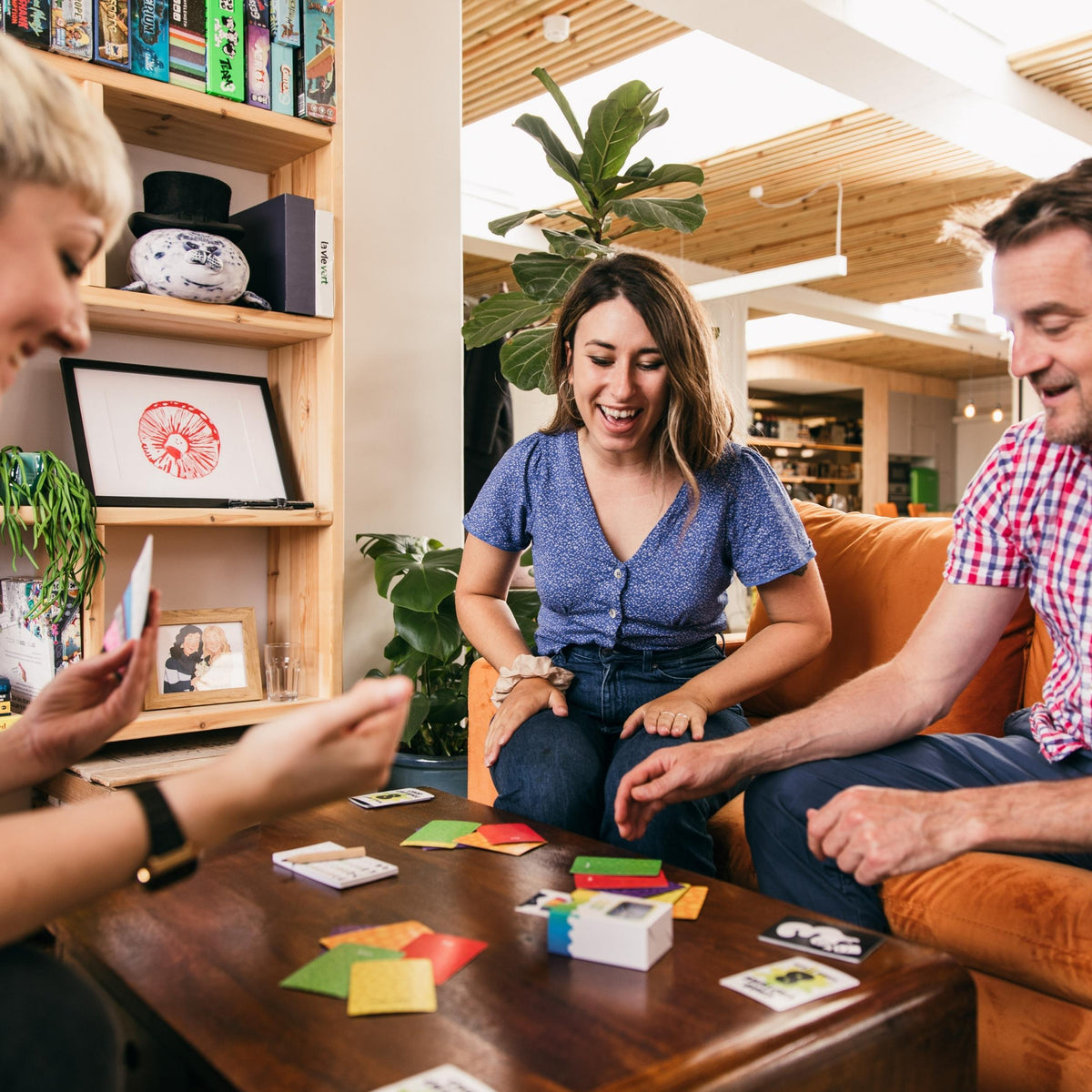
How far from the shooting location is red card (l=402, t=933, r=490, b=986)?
941mm

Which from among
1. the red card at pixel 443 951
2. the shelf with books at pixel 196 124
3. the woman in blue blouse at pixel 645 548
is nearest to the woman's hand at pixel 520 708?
the woman in blue blouse at pixel 645 548

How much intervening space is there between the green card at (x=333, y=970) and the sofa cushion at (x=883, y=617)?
44.4 inches

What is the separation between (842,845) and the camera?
3.82 ft

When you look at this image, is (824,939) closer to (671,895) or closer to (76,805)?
(671,895)

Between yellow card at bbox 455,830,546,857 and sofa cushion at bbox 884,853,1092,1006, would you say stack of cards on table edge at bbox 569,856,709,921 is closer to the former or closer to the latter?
yellow card at bbox 455,830,546,857

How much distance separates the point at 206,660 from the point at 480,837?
49.7 inches

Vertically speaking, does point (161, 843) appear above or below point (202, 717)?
above

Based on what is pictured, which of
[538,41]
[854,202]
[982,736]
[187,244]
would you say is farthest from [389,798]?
[854,202]

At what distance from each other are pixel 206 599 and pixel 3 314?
1881mm

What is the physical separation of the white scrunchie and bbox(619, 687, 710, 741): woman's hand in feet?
0.56

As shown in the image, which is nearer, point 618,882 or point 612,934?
point 612,934

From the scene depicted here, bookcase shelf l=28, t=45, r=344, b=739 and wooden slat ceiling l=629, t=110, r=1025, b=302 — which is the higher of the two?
wooden slat ceiling l=629, t=110, r=1025, b=302

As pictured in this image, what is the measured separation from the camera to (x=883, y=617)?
1981 mm

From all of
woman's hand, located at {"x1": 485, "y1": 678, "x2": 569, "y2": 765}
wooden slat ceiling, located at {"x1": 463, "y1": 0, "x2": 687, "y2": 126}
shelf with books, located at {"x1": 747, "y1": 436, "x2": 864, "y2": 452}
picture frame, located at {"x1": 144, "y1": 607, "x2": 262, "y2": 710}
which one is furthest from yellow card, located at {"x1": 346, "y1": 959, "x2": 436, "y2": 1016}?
shelf with books, located at {"x1": 747, "y1": 436, "x2": 864, "y2": 452}
